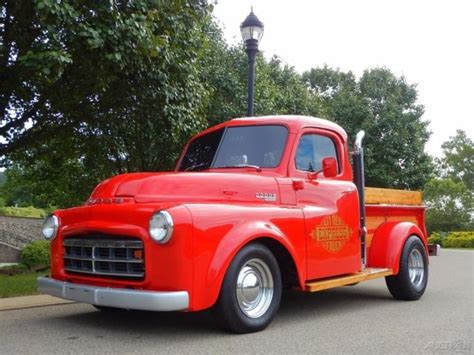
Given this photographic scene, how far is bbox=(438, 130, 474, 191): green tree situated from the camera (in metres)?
52.9

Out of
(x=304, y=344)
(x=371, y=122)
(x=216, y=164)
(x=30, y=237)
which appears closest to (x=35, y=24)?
(x=216, y=164)

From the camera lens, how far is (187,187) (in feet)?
18.6

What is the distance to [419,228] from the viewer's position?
847 cm

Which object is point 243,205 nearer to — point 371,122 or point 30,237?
point 30,237

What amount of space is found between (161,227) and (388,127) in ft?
81.3

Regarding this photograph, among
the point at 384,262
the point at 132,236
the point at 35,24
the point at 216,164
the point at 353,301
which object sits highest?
the point at 35,24

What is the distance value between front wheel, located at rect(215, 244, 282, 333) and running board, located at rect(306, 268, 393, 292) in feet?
1.69

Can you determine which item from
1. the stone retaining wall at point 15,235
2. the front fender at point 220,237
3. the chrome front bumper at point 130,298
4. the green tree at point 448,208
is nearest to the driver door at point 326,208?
the front fender at point 220,237

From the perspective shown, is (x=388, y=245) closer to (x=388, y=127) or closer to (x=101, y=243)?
(x=101, y=243)

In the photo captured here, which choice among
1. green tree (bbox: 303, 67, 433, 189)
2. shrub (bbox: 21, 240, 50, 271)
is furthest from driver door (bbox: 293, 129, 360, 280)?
green tree (bbox: 303, 67, 433, 189)

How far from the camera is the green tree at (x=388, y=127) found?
1090 inches

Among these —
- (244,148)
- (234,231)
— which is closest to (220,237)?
(234,231)

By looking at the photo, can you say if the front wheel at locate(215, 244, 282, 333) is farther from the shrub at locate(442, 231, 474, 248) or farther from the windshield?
the shrub at locate(442, 231, 474, 248)

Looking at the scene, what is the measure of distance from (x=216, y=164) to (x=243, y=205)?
3.54 feet
